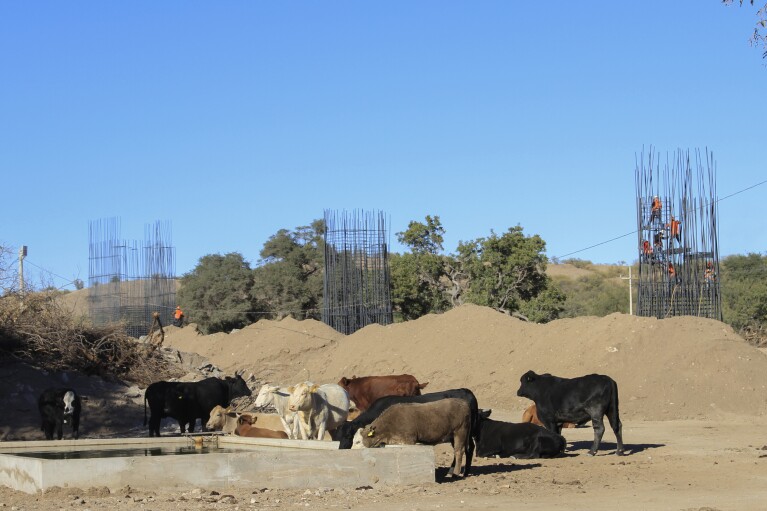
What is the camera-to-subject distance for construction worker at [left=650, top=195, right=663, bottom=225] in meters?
33.5

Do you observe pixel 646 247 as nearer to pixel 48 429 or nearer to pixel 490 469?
pixel 490 469

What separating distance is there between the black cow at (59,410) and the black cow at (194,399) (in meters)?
1.64

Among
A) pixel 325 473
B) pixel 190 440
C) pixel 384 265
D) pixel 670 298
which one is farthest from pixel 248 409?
pixel 384 265

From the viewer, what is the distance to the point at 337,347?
3481cm

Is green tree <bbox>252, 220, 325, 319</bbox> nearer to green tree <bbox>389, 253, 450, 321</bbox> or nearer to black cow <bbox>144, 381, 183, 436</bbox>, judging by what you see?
green tree <bbox>389, 253, 450, 321</bbox>

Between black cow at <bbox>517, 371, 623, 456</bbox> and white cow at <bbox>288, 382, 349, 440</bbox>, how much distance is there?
10.1ft

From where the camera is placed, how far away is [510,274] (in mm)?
45031

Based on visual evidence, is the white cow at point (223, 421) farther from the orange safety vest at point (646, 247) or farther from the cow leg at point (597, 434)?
the orange safety vest at point (646, 247)

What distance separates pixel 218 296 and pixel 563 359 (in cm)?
3559

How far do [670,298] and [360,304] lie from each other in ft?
42.5

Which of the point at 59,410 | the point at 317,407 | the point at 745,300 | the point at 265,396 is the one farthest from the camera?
the point at 745,300

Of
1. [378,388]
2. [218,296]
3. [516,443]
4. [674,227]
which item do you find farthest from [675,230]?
[218,296]

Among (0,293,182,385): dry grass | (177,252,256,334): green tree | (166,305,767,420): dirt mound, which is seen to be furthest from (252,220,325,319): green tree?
(0,293,182,385): dry grass

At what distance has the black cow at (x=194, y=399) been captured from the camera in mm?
18750
